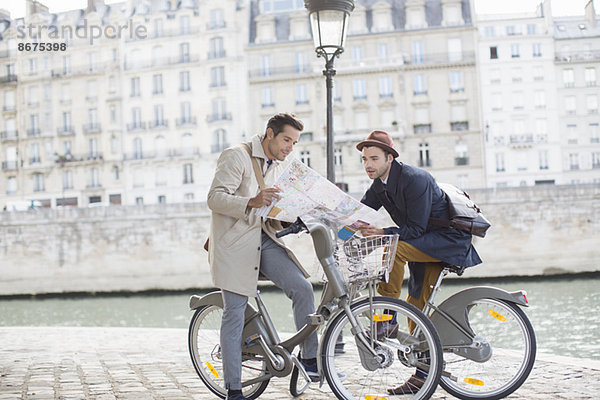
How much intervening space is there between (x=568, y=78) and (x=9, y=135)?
32.3 meters

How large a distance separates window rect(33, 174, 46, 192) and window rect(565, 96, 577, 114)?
2979 cm

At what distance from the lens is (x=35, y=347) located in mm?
6707

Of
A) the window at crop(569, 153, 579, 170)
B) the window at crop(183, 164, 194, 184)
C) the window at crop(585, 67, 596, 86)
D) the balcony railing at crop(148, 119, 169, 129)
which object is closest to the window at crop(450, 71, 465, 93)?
the window at crop(569, 153, 579, 170)

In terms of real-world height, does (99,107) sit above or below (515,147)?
above

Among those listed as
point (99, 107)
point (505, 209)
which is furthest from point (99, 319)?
point (99, 107)

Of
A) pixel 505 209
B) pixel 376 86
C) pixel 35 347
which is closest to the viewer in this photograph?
pixel 35 347

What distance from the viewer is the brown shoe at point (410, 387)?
3365mm

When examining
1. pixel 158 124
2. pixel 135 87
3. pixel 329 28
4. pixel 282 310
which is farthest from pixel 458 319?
pixel 135 87

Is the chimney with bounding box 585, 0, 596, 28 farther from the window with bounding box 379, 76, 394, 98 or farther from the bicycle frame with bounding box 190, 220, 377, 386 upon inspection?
the bicycle frame with bounding box 190, 220, 377, 386

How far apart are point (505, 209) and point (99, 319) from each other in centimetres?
Answer: 1389

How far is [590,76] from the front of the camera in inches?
1494

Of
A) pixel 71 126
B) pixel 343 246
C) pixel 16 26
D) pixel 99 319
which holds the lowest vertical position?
pixel 99 319

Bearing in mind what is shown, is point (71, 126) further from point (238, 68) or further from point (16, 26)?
point (238, 68)

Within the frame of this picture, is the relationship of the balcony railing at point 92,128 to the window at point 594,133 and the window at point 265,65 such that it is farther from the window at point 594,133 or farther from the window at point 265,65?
the window at point 594,133
